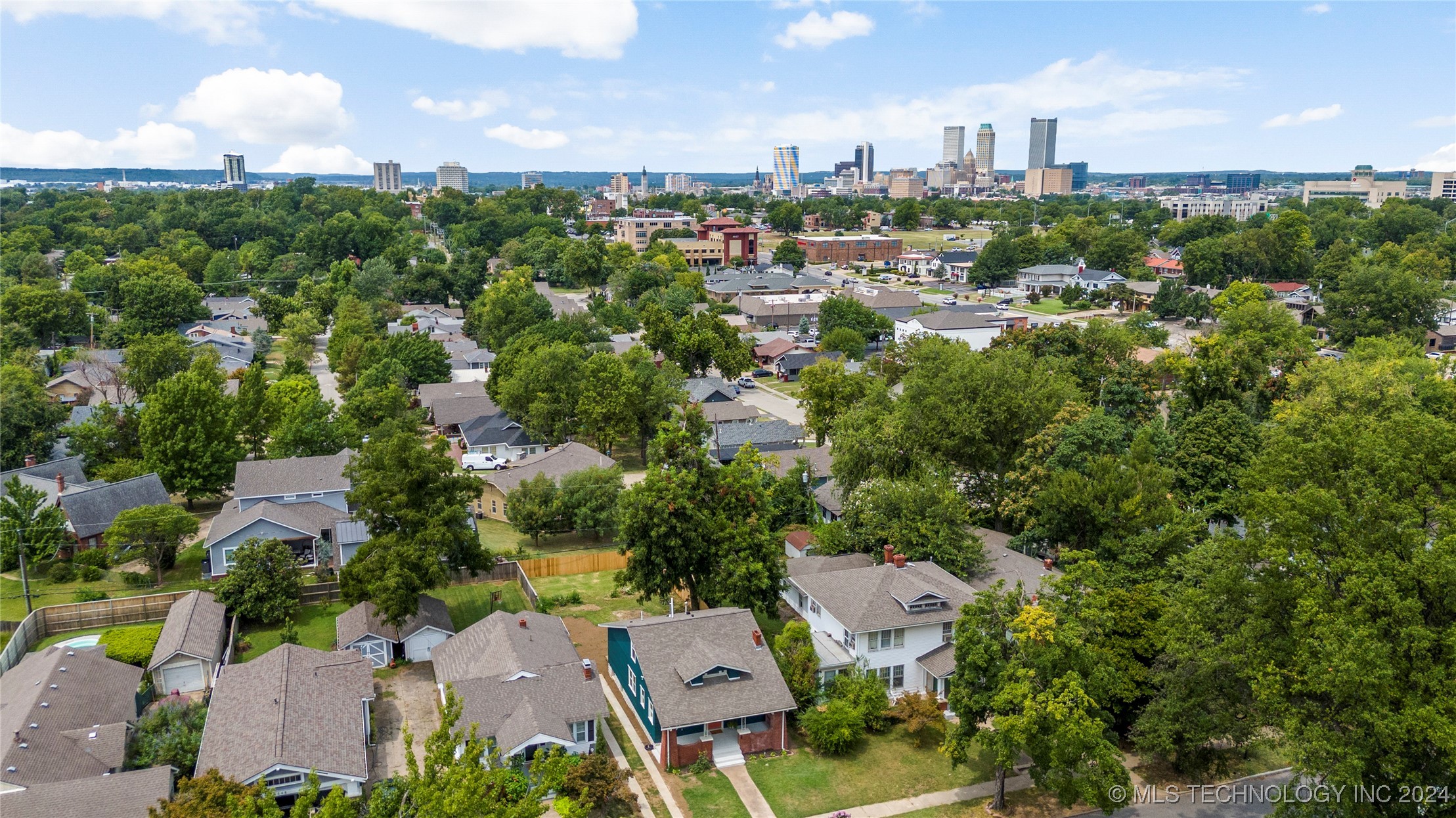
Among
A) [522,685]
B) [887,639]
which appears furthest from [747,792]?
[887,639]

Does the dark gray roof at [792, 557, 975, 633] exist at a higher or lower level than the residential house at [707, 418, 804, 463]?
higher

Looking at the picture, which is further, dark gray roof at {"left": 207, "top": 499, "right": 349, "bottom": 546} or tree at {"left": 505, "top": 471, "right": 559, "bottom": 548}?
tree at {"left": 505, "top": 471, "right": 559, "bottom": 548}

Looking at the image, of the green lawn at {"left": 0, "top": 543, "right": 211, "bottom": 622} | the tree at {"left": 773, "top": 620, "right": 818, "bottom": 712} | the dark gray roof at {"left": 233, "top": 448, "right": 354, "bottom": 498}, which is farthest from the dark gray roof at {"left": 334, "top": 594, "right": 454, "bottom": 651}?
the tree at {"left": 773, "top": 620, "right": 818, "bottom": 712}

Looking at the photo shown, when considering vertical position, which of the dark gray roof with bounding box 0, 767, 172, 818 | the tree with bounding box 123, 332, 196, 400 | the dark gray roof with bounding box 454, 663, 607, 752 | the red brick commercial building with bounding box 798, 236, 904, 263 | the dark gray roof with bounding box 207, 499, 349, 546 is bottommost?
the dark gray roof with bounding box 454, 663, 607, 752

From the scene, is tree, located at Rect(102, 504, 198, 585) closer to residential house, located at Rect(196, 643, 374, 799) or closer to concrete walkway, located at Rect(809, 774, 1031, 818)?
residential house, located at Rect(196, 643, 374, 799)

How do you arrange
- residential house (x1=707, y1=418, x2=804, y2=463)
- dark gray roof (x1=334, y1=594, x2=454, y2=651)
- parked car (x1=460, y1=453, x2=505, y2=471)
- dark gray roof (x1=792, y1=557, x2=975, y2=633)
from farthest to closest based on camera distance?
residential house (x1=707, y1=418, x2=804, y2=463) < parked car (x1=460, y1=453, x2=505, y2=471) < dark gray roof (x1=334, y1=594, x2=454, y2=651) < dark gray roof (x1=792, y1=557, x2=975, y2=633)

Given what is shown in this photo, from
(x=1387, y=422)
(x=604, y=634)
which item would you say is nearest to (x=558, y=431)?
(x=604, y=634)

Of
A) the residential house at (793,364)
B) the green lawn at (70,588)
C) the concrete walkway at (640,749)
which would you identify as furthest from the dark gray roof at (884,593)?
the residential house at (793,364)
